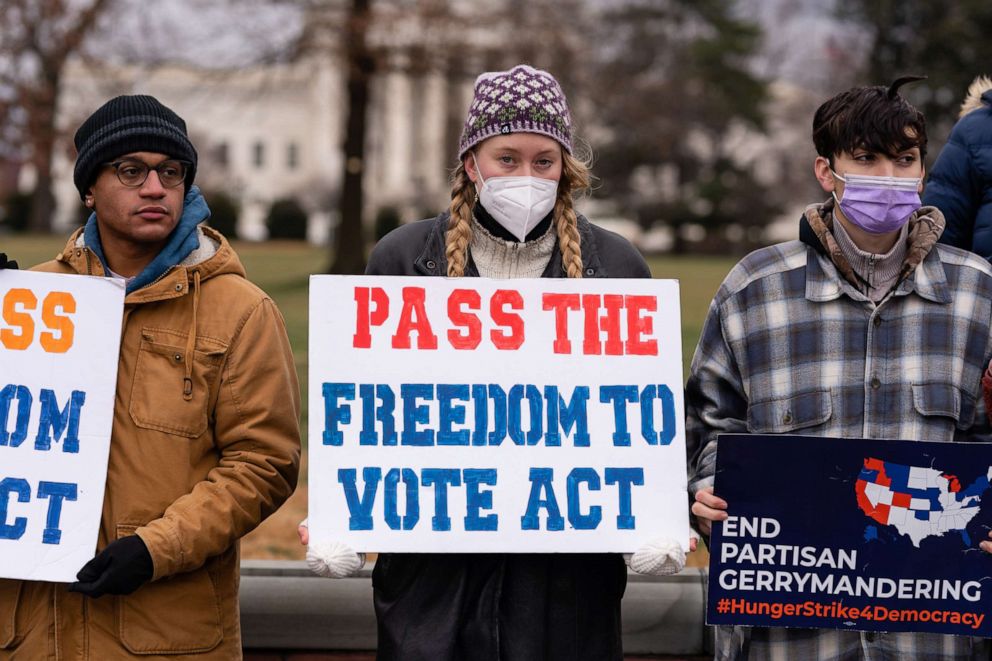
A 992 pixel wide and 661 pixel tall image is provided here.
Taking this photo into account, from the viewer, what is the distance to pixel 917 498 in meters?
3.00

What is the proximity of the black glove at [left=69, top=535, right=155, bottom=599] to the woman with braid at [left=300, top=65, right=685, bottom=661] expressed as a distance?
36cm

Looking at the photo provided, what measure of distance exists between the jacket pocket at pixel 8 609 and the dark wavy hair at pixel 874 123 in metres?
2.15

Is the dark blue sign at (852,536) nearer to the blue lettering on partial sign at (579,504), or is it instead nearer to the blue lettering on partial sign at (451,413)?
the blue lettering on partial sign at (579,504)

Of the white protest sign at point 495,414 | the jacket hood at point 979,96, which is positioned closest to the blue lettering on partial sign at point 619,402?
the white protest sign at point 495,414

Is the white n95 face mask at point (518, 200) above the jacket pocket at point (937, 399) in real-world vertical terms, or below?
above

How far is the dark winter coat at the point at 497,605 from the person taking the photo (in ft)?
10.1

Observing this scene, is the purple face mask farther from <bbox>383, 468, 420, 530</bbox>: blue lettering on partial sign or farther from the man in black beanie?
the man in black beanie

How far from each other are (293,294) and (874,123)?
647 inches

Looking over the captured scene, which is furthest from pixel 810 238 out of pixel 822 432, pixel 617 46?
pixel 617 46

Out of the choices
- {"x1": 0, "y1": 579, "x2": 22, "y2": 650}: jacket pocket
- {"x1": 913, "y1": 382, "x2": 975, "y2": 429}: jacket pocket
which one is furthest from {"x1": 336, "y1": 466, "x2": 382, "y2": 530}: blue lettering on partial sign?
{"x1": 913, "y1": 382, "x2": 975, "y2": 429}: jacket pocket

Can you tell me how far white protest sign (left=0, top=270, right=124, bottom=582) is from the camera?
3.03 meters

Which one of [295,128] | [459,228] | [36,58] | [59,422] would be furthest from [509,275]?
[295,128]

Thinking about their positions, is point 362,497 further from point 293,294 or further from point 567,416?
point 293,294

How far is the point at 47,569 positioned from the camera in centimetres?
301
